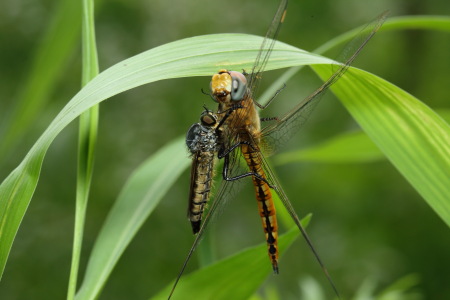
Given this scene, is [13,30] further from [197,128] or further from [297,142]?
[197,128]

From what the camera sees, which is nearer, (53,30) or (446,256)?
(53,30)

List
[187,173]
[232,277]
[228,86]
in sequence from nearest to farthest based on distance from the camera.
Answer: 1. [232,277]
2. [228,86]
3. [187,173]

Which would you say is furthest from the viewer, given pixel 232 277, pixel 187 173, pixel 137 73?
pixel 187 173

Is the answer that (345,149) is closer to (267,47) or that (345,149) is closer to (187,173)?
(267,47)

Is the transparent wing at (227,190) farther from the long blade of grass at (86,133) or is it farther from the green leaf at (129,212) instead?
the long blade of grass at (86,133)

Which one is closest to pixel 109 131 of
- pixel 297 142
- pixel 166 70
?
pixel 297 142

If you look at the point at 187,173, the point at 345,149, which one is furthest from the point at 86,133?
the point at 187,173

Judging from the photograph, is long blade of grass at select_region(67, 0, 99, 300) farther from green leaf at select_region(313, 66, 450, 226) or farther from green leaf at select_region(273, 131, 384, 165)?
green leaf at select_region(273, 131, 384, 165)
